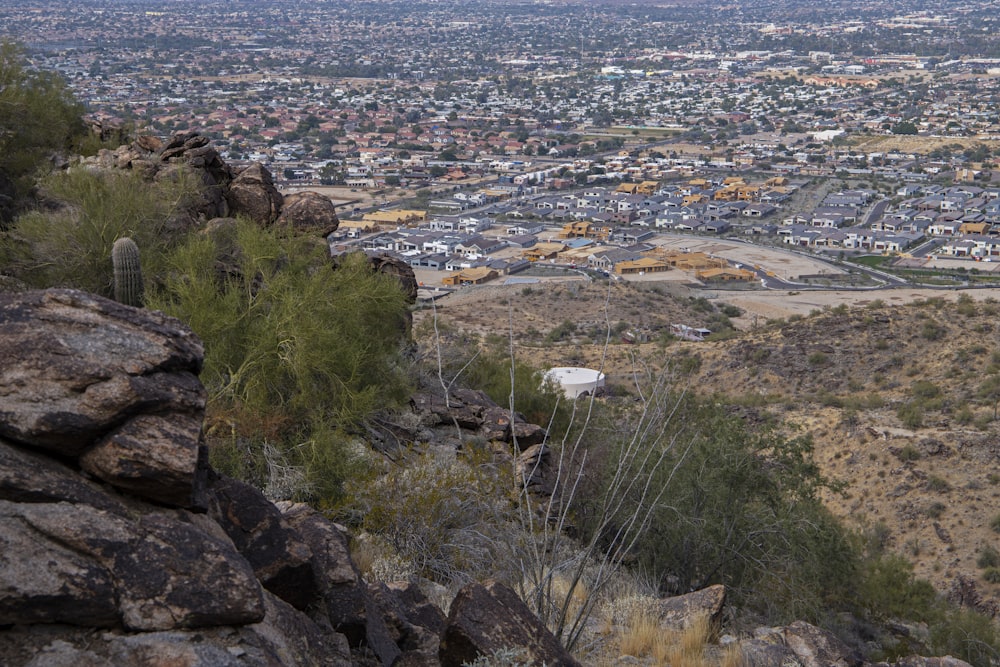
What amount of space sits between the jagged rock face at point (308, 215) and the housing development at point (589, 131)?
15.8ft

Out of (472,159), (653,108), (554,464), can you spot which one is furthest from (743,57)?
(554,464)

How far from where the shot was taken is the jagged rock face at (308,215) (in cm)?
1540

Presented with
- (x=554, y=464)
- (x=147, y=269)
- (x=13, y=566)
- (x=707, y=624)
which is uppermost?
(x=13, y=566)

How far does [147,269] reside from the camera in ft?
37.4

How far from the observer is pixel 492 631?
5.53 metres

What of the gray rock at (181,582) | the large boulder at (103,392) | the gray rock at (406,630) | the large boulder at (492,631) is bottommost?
the gray rock at (406,630)

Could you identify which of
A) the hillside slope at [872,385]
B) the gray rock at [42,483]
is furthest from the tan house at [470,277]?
the gray rock at [42,483]

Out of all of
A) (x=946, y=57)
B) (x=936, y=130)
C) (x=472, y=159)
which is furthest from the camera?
(x=946, y=57)

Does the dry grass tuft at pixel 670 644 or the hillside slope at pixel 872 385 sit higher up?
the dry grass tuft at pixel 670 644

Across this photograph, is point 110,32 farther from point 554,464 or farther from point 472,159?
point 554,464

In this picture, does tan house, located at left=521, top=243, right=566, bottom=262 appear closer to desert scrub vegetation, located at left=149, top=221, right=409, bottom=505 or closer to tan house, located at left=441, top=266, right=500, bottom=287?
tan house, located at left=441, top=266, right=500, bottom=287

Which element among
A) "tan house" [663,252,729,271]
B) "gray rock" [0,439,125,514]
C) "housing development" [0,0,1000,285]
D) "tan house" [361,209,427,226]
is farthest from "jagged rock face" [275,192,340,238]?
"tan house" [361,209,427,226]

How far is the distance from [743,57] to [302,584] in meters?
169

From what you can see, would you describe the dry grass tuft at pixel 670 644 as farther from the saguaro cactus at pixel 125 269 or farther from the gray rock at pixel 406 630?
the saguaro cactus at pixel 125 269
